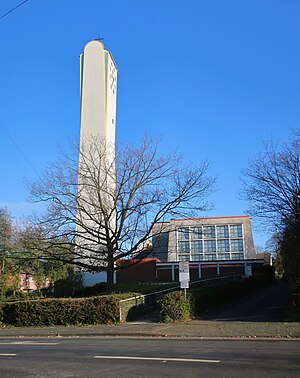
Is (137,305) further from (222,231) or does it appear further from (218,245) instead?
(222,231)

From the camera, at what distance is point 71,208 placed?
29.4 metres

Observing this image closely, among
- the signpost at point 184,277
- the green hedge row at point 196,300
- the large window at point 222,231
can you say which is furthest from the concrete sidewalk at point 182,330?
the large window at point 222,231

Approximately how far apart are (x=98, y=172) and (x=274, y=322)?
15452 millimetres

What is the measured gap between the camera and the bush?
68.3ft

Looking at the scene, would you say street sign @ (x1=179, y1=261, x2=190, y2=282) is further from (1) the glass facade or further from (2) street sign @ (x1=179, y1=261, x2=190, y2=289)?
(1) the glass facade

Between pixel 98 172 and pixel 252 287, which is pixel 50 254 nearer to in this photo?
pixel 98 172

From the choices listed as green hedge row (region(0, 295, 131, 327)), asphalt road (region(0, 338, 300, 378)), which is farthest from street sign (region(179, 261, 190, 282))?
asphalt road (region(0, 338, 300, 378))

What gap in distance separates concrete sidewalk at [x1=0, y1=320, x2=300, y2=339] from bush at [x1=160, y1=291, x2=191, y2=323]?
2.02 ft

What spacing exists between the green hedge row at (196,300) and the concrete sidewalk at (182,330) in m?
0.84

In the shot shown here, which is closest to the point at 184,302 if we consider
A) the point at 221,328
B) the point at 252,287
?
the point at 221,328

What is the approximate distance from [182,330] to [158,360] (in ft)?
24.8

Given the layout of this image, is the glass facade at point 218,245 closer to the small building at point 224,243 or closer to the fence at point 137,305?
the small building at point 224,243

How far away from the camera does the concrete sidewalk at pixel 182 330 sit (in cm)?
1569

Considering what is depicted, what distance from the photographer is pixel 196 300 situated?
912 inches
